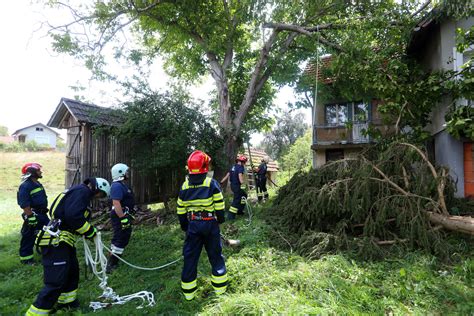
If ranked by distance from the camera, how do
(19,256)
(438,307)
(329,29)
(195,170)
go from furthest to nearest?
(329,29), (19,256), (195,170), (438,307)

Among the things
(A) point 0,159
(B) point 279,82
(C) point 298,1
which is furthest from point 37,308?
(A) point 0,159

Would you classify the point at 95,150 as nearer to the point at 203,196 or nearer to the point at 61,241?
the point at 61,241

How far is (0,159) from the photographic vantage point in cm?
2842

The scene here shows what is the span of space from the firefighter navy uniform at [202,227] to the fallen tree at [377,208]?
1.84 meters

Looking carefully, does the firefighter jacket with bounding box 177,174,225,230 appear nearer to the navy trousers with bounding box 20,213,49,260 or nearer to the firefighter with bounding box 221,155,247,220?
the navy trousers with bounding box 20,213,49,260

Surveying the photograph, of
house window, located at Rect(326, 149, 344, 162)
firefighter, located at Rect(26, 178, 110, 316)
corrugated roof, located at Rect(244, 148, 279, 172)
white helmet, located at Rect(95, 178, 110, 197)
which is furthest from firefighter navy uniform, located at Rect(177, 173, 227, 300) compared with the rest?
corrugated roof, located at Rect(244, 148, 279, 172)

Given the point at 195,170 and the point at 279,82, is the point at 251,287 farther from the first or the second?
the point at 279,82

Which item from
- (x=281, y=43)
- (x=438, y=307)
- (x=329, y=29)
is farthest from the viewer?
(x=281, y=43)

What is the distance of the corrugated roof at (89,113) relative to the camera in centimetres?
940

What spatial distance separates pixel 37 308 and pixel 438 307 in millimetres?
4565

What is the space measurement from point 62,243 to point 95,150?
6.91 metres

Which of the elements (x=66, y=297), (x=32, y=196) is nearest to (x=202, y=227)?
(x=66, y=297)

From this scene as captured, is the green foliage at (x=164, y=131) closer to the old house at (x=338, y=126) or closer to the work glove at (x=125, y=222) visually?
the work glove at (x=125, y=222)

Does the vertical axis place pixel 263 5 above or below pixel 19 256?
above
